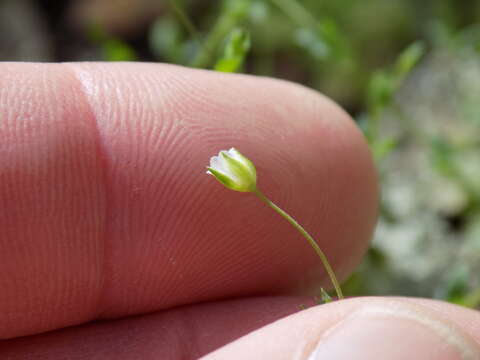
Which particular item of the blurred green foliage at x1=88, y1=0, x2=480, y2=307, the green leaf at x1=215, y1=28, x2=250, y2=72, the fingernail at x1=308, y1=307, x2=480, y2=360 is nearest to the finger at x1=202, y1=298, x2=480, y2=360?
the fingernail at x1=308, y1=307, x2=480, y2=360

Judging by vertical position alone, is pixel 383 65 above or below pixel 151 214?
above

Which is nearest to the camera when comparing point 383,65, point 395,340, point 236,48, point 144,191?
point 395,340

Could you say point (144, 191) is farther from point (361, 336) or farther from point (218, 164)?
point (361, 336)

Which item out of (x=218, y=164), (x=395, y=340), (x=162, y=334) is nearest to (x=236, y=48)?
(x=218, y=164)

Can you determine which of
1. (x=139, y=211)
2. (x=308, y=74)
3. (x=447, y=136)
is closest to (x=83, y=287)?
(x=139, y=211)

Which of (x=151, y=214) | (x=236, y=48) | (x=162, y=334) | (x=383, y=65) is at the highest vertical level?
(x=236, y=48)

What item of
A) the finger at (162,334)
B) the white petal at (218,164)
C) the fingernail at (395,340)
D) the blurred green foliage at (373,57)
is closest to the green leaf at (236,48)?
the blurred green foliage at (373,57)
